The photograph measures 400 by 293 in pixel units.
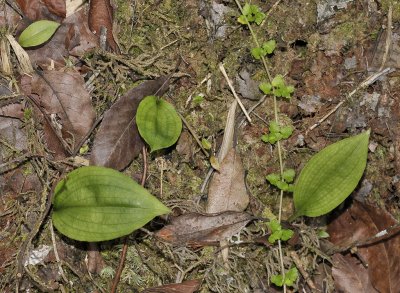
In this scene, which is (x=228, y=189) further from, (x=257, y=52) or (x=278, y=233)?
(x=257, y=52)

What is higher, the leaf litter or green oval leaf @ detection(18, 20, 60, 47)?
green oval leaf @ detection(18, 20, 60, 47)

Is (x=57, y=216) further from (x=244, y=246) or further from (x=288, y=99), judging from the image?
(x=288, y=99)

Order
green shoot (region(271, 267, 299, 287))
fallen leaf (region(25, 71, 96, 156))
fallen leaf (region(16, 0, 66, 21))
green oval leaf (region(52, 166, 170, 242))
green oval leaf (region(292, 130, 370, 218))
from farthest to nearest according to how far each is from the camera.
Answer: fallen leaf (region(16, 0, 66, 21)), fallen leaf (region(25, 71, 96, 156)), green shoot (region(271, 267, 299, 287)), green oval leaf (region(292, 130, 370, 218)), green oval leaf (region(52, 166, 170, 242))

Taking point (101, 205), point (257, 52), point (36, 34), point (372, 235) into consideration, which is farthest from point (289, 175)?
point (36, 34)

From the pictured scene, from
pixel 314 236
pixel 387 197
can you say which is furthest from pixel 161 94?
pixel 387 197

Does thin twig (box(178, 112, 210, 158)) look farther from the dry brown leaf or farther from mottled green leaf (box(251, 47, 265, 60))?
mottled green leaf (box(251, 47, 265, 60))

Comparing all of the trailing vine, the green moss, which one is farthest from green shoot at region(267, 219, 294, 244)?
the green moss
